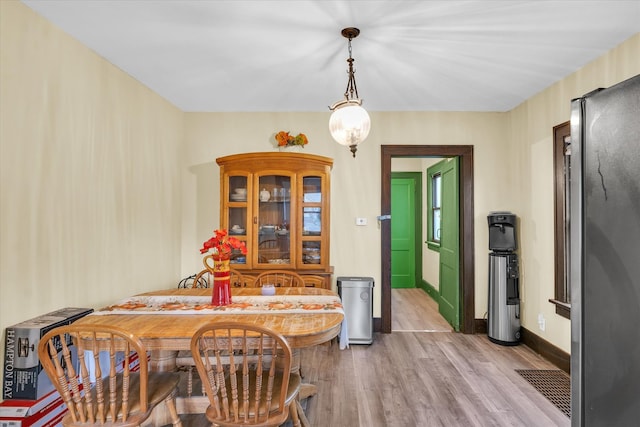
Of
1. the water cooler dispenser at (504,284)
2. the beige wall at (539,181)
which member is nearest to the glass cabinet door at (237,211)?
the water cooler dispenser at (504,284)

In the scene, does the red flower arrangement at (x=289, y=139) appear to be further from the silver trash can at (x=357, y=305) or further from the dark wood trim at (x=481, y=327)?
the dark wood trim at (x=481, y=327)

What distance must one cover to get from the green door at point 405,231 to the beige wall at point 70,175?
13.6 ft

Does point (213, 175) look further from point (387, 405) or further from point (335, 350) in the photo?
point (387, 405)

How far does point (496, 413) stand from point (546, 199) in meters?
1.98

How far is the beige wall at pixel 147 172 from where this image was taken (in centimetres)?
201

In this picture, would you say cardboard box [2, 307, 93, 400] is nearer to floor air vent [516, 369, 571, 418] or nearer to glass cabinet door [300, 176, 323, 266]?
glass cabinet door [300, 176, 323, 266]

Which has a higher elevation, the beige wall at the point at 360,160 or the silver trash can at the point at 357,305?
the beige wall at the point at 360,160

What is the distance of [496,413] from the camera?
7.55ft

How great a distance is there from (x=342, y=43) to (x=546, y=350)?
319 centimetres

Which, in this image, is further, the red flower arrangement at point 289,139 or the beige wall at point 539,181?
the red flower arrangement at point 289,139

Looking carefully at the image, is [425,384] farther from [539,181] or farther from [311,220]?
[539,181]

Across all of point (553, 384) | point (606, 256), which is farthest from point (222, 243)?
point (553, 384)

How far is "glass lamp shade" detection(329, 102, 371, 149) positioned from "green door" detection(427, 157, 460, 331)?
227cm

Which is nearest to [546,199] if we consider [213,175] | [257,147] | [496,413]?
[496,413]
